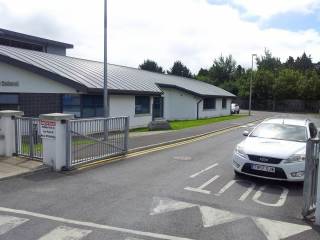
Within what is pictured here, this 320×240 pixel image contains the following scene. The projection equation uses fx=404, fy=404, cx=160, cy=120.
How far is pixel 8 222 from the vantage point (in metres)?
6.56

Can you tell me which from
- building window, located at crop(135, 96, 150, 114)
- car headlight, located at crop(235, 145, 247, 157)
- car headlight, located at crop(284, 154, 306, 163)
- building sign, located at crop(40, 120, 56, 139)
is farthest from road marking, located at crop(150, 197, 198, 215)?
building window, located at crop(135, 96, 150, 114)

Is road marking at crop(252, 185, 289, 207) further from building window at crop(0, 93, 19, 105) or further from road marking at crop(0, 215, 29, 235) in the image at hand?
building window at crop(0, 93, 19, 105)

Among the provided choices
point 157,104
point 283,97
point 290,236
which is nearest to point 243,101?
point 283,97

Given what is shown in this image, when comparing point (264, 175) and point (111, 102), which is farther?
point (111, 102)

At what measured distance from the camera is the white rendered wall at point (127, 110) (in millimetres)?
23175

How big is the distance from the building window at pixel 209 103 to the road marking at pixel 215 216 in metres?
35.3

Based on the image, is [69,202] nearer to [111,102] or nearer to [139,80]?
[111,102]

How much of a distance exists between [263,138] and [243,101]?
214 ft

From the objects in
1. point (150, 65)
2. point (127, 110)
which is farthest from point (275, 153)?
point (150, 65)

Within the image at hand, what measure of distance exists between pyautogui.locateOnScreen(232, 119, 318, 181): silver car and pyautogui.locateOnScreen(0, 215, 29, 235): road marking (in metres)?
5.46

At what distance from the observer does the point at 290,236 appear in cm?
632

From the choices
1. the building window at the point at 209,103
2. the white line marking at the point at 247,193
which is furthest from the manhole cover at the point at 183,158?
the building window at the point at 209,103

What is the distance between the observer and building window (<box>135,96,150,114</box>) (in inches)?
1036

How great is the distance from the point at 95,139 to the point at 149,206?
4.88m
